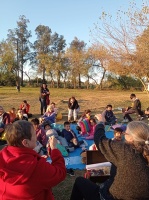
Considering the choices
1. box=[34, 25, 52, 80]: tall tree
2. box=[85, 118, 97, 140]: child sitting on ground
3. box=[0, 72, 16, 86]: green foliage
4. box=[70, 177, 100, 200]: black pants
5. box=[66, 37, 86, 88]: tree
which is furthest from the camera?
box=[34, 25, 52, 80]: tall tree

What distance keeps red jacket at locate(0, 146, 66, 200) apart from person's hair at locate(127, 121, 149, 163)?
0.79m

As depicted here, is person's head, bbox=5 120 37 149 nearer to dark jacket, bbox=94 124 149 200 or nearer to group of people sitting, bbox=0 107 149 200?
group of people sitting, bbox=0 107 149 200

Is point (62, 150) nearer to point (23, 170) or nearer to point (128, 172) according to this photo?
point (128, 172)

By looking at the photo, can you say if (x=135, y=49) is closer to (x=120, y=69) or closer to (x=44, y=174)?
(x=120, y=69)

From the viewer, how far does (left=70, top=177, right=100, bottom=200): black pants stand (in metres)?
2.79

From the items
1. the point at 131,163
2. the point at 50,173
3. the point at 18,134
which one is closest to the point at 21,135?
the point at 18,134

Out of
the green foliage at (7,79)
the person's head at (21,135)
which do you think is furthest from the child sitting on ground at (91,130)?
the green foliage at (7,79)

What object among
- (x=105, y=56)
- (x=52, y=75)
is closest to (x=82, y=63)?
(x=52, y=75)

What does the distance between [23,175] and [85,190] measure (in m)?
1.06

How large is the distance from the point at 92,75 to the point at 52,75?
23.7 feet

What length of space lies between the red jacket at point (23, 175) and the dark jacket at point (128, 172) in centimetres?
58

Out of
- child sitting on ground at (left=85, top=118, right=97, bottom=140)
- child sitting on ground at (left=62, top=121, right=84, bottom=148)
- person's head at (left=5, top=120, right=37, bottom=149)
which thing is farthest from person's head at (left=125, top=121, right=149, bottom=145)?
child sitting on ground at (left=85, top=118, right=97, bottom=140)

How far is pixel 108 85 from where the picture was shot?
41.6 meters

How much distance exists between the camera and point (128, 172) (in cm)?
229
